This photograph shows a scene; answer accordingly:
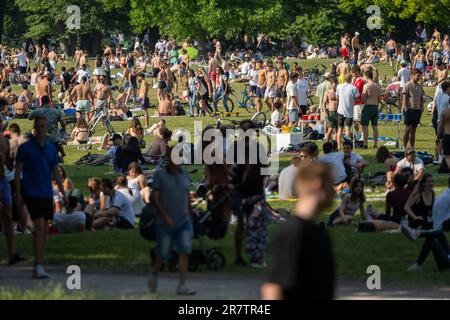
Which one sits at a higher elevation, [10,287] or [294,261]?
[294,261]

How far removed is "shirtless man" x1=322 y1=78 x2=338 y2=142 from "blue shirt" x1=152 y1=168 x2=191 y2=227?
1578cm

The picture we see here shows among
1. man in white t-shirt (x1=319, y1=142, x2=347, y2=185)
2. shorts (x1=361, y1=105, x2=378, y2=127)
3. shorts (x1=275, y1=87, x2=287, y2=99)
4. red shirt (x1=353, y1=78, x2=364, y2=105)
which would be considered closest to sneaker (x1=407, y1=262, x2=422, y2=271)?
man in white t-shirt (x1=319, y1=142, x2=347, y2=185)

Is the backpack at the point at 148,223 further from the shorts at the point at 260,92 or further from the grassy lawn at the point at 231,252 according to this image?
the shorts at the point at 260,92

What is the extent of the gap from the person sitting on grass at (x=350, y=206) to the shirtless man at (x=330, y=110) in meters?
10.5

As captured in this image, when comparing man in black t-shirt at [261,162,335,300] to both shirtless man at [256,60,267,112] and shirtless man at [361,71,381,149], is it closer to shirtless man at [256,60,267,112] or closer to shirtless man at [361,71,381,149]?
shirtless man at [361,71,381,149]

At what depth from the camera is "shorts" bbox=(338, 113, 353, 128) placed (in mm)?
29002

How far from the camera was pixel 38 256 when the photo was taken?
14.6 m

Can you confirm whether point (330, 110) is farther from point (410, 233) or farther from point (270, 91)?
point (410, 233)

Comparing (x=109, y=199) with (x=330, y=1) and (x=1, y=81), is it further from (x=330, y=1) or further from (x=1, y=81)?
(x=330, y=1)

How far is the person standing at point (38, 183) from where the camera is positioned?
14.7 m

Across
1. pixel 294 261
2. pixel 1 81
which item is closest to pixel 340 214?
pixel 294 261

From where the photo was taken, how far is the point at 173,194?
13.8 meters

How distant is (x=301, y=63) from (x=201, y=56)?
5092 millimetres

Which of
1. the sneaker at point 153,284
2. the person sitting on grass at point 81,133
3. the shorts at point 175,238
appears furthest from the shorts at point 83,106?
the sneaker at point 153,284
